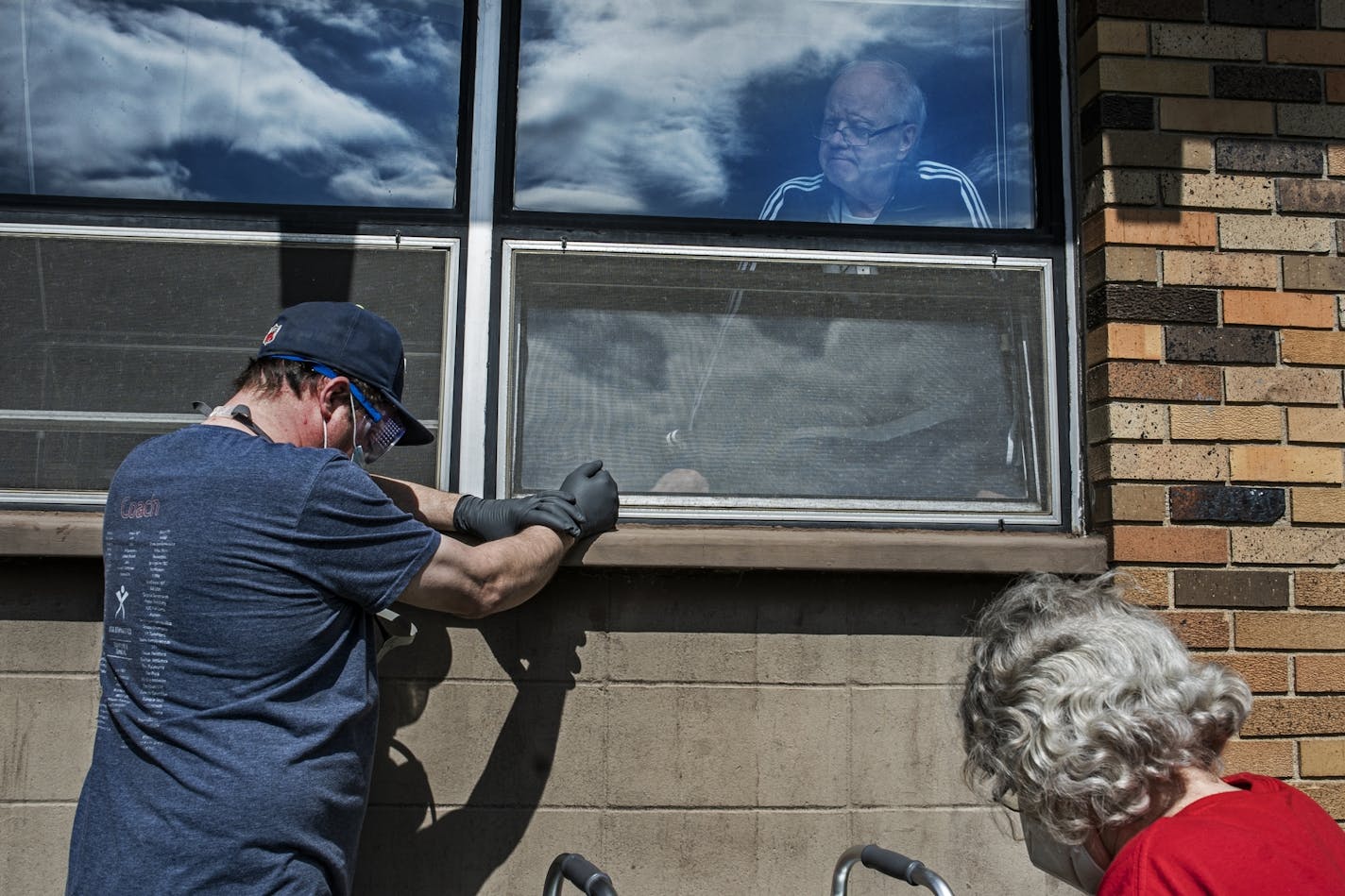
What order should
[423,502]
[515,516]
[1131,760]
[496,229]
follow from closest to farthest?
[1131,760]
[515,516]
[423,502]
[496,229]

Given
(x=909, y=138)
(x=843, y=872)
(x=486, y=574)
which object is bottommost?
(x=843, y=872)

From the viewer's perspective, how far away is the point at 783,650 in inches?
115

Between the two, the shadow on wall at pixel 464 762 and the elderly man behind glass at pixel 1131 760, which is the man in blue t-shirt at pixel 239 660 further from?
the elderly man behind glass at pixel 1131 760

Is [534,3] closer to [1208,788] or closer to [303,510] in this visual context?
[303,510]

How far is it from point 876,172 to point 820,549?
1.17m

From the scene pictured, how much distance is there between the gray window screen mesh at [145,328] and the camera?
2957 mm

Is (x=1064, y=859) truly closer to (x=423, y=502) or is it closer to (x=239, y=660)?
(x=239, y=660)

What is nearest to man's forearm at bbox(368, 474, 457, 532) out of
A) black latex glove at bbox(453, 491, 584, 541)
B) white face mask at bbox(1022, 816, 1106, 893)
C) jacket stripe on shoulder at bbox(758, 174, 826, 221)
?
black latex glove at bbox(453, 491, 584, 541)

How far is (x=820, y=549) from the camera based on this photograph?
2881mm

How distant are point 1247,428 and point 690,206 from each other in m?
1.65

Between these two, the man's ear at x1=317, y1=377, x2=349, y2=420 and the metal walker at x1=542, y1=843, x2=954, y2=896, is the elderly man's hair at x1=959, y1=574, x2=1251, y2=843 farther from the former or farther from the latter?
the man's ear at x1=317, y1=377, x2=349, y2=420

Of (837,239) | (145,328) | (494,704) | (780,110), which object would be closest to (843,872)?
(494,704)

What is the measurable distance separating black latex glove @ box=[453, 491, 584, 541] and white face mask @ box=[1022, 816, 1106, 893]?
122 centimetres

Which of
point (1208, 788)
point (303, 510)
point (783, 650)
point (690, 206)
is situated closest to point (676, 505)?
point (783, 650)
